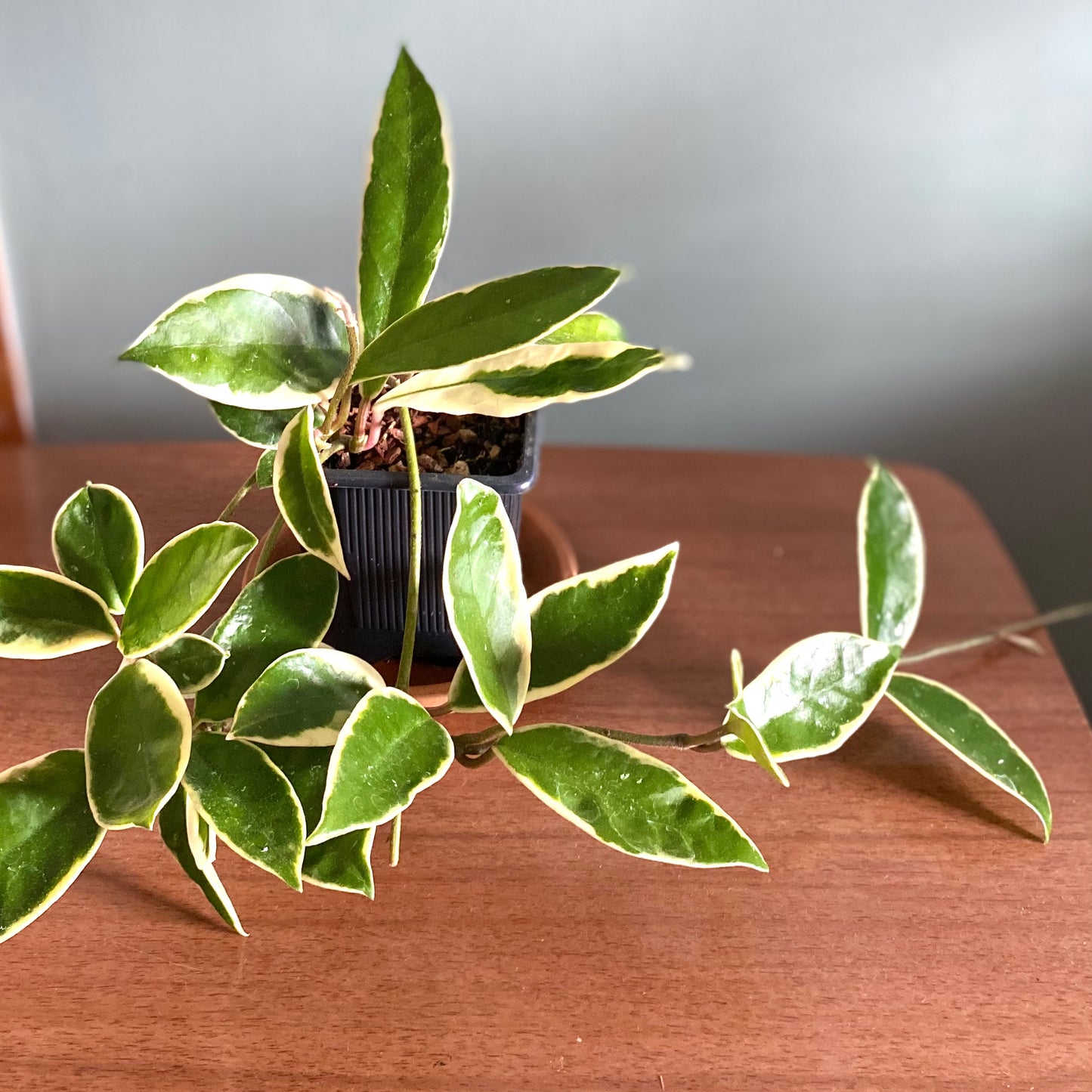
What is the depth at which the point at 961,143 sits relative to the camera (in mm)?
824

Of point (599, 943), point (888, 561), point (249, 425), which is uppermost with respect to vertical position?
point (249, 425)

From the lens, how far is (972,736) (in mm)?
523

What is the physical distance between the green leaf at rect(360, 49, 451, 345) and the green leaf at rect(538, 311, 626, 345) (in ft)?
0.23

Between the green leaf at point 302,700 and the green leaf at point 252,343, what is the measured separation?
0.11 meters

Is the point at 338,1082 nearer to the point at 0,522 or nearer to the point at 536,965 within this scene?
the point at 536,965

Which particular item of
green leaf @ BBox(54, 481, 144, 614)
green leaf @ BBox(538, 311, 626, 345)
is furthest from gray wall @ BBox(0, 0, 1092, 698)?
green leaf @ BBox(54, 481, 144, 614)

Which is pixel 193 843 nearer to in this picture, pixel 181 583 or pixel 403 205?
pixel 181 583

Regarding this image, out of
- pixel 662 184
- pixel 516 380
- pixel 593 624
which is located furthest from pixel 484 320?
pixel 662 184

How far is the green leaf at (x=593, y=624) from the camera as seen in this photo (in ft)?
1.43

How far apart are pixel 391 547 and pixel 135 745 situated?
5.5 inches

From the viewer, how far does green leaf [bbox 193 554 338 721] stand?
16.8 inches

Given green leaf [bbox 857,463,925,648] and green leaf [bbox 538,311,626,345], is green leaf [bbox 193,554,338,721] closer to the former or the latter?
green leaf [bbox 538,311,626,345]

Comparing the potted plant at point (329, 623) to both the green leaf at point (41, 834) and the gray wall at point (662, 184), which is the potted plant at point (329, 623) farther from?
the gray wall at point (662, 184)

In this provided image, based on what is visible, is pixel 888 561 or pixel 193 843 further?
pixel 888 561
